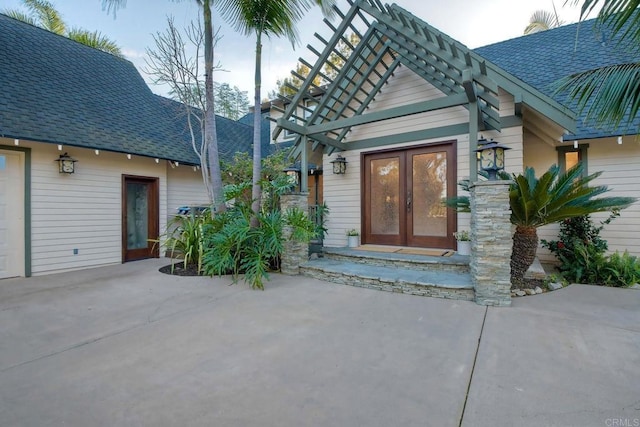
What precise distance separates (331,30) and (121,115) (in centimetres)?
566

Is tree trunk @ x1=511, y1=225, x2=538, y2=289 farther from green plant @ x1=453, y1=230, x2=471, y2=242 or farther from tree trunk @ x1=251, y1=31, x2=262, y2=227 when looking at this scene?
tree trunk @ x1=251, y1=31, x2=262, y2=227

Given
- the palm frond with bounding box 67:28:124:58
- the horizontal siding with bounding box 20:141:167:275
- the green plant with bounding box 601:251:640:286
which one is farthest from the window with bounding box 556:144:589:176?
the palm frond with bounding box 67:28:124:58

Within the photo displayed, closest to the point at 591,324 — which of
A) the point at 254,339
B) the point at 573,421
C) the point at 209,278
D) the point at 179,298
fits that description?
the point at 573,421

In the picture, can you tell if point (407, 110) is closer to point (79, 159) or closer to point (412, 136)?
point (412, 136)

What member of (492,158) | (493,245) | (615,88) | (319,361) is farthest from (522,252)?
(319,361)

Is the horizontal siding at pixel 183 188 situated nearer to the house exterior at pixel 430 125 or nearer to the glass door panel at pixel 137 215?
the glass door panel at pixel 137 215

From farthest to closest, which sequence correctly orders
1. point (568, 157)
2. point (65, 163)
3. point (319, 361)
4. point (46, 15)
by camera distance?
point (46, 15) < point (65, 163) < point (568, 157) < point (319, 361)

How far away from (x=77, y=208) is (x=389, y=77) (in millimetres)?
7326

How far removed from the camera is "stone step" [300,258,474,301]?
415 cm

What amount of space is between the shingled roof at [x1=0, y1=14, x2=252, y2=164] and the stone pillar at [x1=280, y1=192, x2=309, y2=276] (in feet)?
12.2

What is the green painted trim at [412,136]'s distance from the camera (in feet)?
19.4

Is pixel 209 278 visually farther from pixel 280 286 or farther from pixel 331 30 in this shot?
pixel 331 30

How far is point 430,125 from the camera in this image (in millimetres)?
6211

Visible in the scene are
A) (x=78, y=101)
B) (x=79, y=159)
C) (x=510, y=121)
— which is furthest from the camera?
(x=78, y=101)
